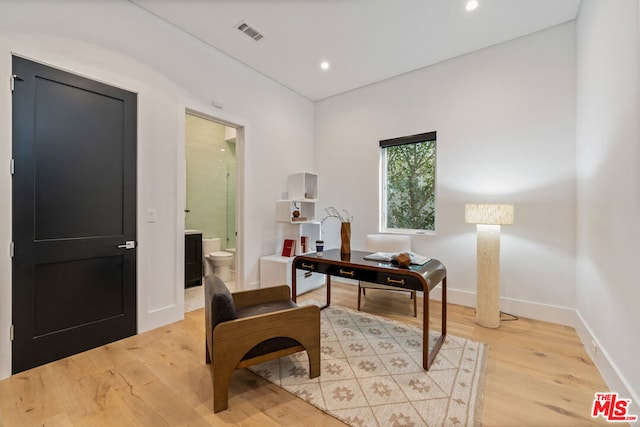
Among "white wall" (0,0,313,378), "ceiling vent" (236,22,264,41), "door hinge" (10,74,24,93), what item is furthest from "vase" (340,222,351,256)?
"door hinge" (10,74,24,93)

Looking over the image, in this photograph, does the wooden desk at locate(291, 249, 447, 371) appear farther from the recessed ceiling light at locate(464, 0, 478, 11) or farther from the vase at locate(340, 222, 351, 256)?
the recessed ceiling light at locate(464, 0, 478, 11)

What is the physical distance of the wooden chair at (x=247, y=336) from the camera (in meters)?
1.57

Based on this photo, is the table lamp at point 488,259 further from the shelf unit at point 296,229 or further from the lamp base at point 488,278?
the shelf unit at point 296,229

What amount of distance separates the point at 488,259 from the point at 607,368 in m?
1.15

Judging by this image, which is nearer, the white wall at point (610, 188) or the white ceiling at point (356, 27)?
the white wall at point (610, 188)

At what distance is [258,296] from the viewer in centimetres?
219

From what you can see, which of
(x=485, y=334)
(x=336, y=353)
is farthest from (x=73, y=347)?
(x=485, y=334)

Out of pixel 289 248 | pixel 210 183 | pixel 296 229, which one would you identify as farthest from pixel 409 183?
pixel 210 183

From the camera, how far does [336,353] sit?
7.16ft

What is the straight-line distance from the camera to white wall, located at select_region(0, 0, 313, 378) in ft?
6.32

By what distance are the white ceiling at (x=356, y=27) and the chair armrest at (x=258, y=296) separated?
262 cm

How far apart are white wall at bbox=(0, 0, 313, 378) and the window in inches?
65.3

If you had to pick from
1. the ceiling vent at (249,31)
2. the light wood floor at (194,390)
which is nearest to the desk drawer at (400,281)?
the light wood floor at (194,390)

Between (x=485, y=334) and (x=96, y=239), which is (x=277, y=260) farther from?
(x=485, y=334)
